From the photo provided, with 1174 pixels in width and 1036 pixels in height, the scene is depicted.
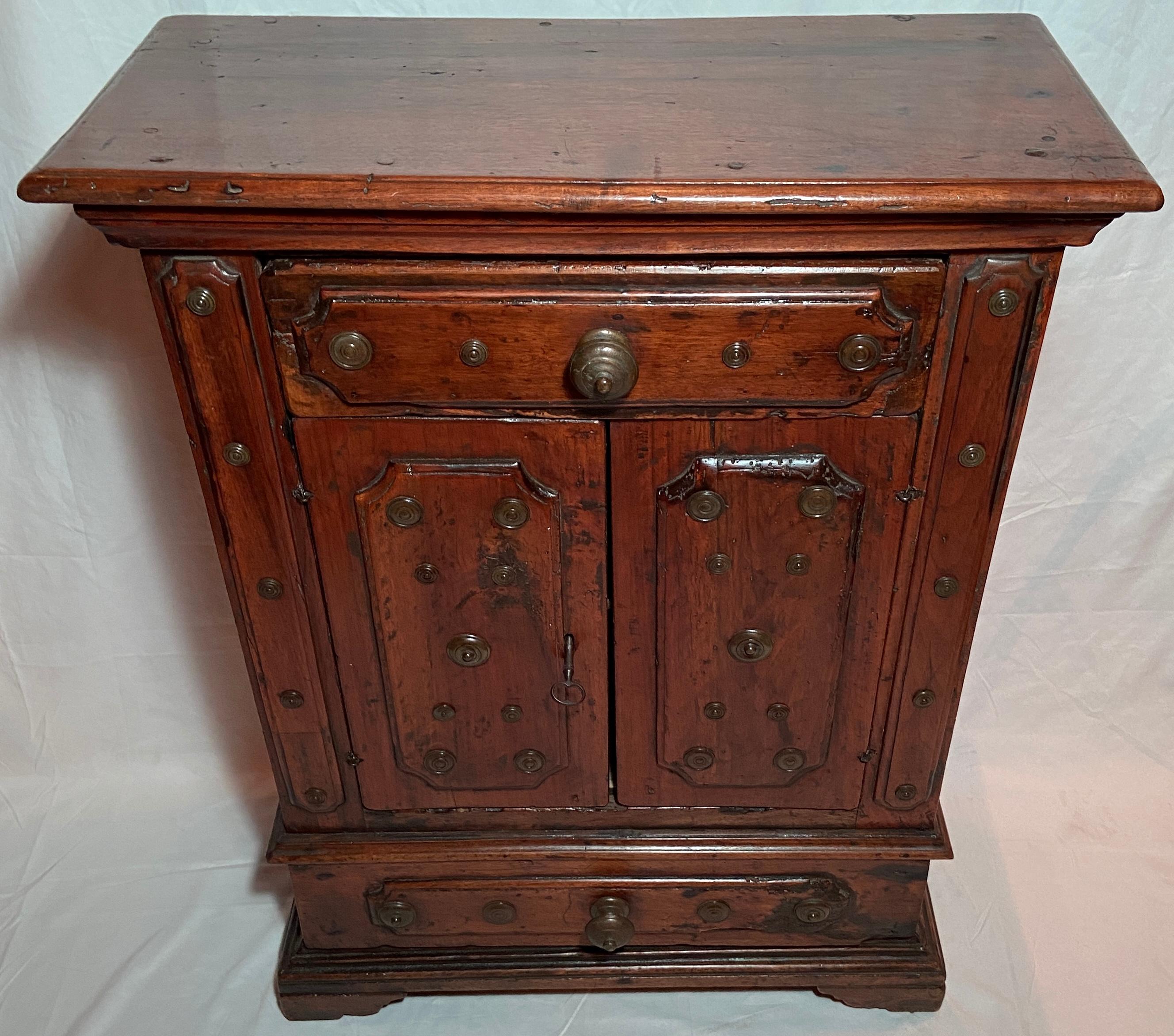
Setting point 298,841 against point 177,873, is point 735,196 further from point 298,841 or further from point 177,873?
point 177,873

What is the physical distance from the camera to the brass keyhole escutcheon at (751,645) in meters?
1.48

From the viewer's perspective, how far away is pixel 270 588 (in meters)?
1.46

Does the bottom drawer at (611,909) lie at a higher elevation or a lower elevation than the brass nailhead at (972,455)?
lower

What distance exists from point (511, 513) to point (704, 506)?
0.20m

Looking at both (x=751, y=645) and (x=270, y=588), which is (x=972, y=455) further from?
(x=270, y=588)

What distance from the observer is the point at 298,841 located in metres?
1.69

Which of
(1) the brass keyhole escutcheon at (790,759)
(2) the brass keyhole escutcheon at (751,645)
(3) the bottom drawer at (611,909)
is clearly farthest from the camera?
(3) the bottom drawer at (611,909)

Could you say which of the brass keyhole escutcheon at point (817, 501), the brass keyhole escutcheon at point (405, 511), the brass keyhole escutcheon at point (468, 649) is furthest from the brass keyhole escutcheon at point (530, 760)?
the brass keyhole escutcheon at point (817, 501)

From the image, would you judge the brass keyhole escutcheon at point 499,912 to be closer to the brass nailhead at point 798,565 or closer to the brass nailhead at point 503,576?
the brass nailhead at point 503,576

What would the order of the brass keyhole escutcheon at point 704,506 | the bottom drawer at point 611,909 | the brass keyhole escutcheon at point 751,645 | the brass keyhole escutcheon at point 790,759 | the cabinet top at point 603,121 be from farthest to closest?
the bottom drawer at point 611,909 < the brass keyhole escutcheon at point 790,759 < the brass keyhole escutcheon at point 751,645 < the brass keyhole escutcheon at point 704,506 < the cabinet top at point 603,121

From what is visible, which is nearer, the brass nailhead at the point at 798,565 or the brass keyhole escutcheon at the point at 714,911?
the brass nailhead at the point at 798,565

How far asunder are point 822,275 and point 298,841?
99 centimetres

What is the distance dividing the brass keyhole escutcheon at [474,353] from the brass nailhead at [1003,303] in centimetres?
48

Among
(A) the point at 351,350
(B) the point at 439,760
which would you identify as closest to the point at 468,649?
(B) the point at 439,760
